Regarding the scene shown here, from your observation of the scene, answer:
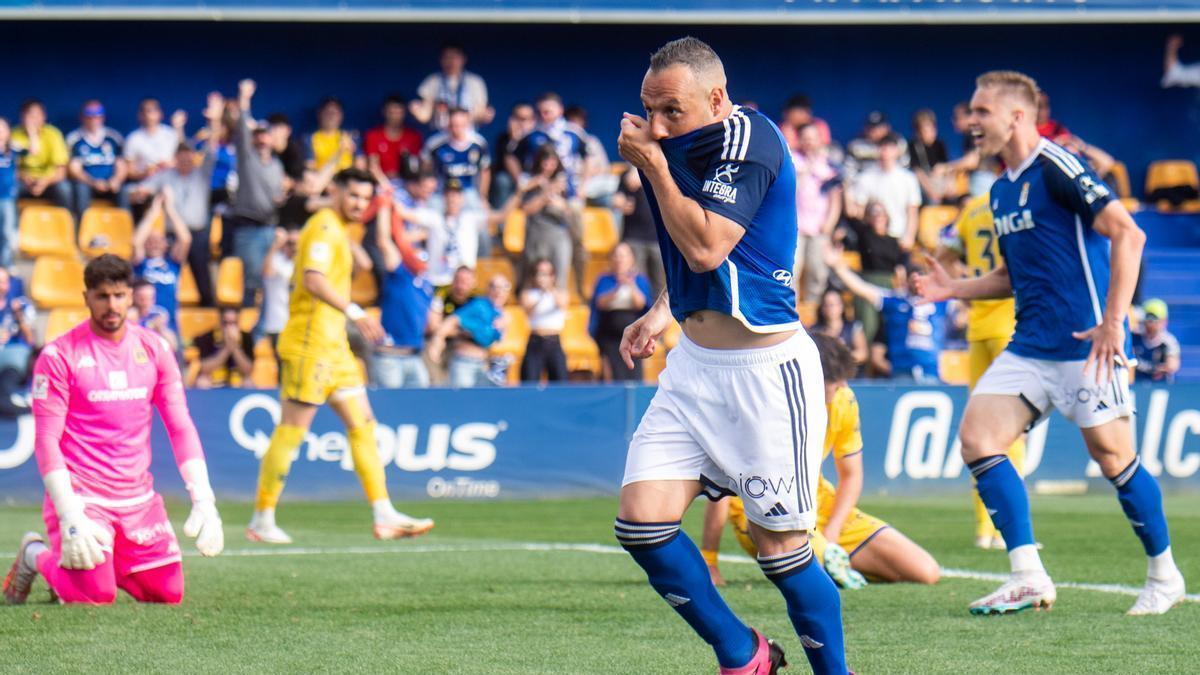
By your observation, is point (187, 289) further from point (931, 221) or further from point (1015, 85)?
point (1015, 85)

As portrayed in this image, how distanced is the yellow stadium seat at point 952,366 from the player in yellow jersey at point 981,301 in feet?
23.3

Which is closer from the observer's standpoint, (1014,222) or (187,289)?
(1014,222)

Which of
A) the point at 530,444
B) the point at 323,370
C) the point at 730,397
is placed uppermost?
the point at 730,397

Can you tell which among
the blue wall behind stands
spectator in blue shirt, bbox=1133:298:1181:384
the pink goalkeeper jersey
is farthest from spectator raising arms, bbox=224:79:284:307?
the pink goalkeeper jersey

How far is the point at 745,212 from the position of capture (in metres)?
4.85

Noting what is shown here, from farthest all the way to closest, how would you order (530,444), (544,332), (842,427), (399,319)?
1. (544,332)
2. (399,319)
3. (530,444)
4. (842,427)

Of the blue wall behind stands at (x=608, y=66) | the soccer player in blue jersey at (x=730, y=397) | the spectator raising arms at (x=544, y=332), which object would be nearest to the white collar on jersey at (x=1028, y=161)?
the soccer player in blue jersey at (x=730, y=397)

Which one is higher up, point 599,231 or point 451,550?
point 599,231

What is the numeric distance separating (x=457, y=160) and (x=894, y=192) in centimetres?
479

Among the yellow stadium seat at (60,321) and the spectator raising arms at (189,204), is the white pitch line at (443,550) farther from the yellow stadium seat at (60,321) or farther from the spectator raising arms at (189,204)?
the spectator raising arms at (189,204)

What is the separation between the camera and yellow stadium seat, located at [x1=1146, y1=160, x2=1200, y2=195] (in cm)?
2105

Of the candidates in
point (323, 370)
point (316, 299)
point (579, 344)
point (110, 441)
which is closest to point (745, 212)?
point (110, 441)

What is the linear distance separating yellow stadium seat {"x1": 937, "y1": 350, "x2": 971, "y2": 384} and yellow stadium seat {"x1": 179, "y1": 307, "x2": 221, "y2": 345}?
7.49 meters

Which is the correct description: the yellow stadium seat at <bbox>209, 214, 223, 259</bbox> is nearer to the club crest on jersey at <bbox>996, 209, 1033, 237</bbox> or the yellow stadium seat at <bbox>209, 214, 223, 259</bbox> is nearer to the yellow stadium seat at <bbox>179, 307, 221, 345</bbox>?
the yellow stadium seat at <bbox>179, 307, 221, 345</bbox>
